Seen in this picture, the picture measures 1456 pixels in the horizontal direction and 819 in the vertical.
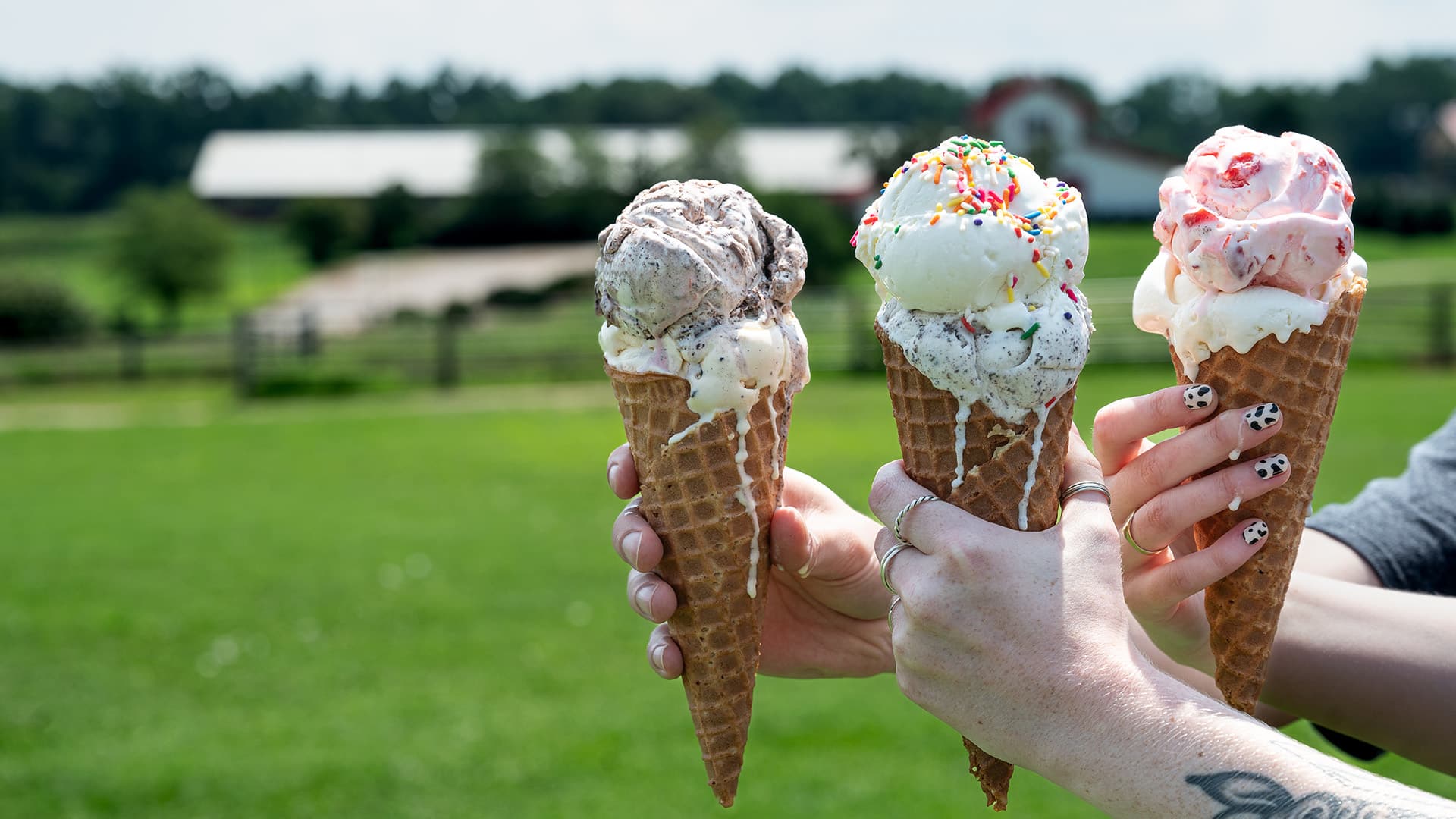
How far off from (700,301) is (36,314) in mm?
28518

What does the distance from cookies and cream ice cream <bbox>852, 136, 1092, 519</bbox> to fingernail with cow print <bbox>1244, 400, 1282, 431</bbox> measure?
0.98ft

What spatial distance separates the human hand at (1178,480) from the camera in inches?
76.5

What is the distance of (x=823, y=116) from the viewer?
216 feet

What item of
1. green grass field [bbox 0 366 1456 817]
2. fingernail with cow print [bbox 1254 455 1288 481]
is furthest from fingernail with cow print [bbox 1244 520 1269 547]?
green grass field [bbox 0 366 1456 817]

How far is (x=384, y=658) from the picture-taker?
730 cm

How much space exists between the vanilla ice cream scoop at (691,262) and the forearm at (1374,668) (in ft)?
4.02

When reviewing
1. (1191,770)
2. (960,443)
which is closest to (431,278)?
(960,443)

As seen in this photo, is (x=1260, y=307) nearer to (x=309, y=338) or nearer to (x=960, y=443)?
(x=960, y=443)

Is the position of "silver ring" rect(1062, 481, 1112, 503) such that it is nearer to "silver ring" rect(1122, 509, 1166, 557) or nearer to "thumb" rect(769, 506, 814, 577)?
"silver ring" rect(1122, 509, 1166, 557)

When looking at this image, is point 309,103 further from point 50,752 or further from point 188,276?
point 50,752

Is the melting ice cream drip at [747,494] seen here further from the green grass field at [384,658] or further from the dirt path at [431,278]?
the dirt path at [431,278]

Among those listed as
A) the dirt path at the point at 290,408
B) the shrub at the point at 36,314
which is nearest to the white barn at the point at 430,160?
the shrub at the point at 36,314

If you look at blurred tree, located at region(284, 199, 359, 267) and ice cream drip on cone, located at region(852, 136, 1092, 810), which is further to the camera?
blurred tree, located at region(284, 199, 359, 267)

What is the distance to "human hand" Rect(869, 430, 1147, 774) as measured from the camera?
1594 millimetres
